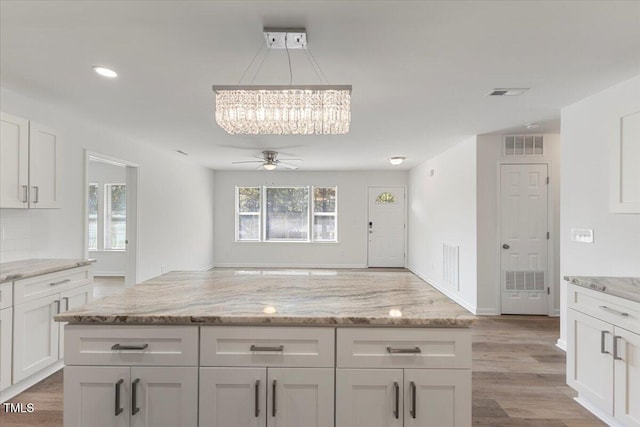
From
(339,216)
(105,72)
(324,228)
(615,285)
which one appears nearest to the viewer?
(615,285)

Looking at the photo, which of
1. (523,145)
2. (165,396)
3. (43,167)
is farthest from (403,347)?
(523,145)

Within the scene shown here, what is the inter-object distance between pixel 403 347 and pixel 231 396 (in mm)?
770

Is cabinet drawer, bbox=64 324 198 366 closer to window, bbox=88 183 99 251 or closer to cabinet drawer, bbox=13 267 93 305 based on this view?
cabinet drawer, bbox=13 267 93 305

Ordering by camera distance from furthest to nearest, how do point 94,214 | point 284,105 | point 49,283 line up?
point 94,214
point 49,283
point 284,105

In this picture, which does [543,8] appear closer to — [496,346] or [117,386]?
[117,386]

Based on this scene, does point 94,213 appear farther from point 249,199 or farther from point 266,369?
point 266,369

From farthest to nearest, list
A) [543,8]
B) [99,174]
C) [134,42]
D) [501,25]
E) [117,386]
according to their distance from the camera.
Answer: [99,174] → [134,42] → [501,25] → [543,8] → [117,386]

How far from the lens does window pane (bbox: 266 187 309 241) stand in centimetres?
830

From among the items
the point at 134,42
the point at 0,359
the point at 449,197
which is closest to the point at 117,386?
the point at 0,359

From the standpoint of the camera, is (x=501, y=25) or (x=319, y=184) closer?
(x=501, y=25)

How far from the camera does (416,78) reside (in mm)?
2592

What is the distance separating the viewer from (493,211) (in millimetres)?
4492

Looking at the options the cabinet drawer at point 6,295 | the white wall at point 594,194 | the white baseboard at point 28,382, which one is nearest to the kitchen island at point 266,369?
the cabinet drawer at point 6,295

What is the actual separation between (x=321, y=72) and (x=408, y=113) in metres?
1.39
